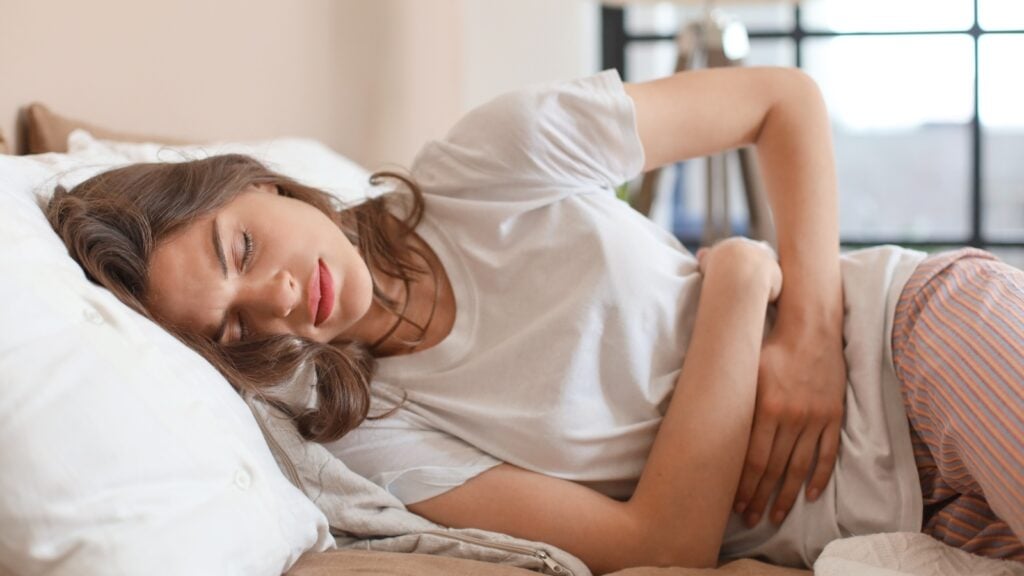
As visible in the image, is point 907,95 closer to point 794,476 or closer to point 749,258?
point 749,258

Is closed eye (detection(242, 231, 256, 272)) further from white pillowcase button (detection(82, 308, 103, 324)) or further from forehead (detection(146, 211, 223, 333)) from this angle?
white pillowcase button (detection(82, 308, 103, 324))

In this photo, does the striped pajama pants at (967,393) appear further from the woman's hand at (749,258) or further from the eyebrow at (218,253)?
the eyebrow at (218,253)

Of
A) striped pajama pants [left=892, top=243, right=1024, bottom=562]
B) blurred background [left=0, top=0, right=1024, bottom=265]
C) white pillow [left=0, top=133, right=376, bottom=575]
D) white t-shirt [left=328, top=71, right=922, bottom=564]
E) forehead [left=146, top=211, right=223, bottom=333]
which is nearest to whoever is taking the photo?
white pillow [left=0, top=133, right=376, bottom=575]

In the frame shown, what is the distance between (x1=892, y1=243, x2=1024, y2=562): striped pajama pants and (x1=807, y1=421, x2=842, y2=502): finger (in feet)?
0.28

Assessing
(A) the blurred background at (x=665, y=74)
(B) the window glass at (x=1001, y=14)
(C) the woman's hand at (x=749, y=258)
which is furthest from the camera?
(B) the window glass at (x=1001, y=14)

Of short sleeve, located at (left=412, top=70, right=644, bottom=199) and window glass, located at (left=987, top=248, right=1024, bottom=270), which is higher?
short sleeve, located at (left=412, top=70, right=644, bottom=199)

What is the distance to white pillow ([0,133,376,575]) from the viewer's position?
0.75 m

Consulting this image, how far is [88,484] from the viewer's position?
0.76 metres

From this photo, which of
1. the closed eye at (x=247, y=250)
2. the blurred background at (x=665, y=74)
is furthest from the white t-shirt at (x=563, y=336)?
the blurred background at (x=665, y=74)

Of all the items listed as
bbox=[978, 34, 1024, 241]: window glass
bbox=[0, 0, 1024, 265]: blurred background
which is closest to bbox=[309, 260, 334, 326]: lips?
bbox=[0, 0, 1024, 265]: blurred background

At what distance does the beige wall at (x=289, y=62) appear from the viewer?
144cm

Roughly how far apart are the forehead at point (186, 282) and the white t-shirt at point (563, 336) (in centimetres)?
21

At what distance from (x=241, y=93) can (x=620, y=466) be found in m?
1.13

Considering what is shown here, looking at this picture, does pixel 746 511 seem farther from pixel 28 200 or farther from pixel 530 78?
pixel 530 78
